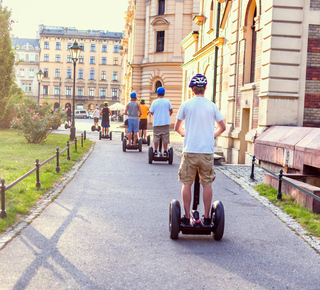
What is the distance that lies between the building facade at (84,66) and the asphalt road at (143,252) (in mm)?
94686

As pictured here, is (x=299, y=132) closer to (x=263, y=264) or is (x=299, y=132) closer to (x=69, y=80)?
(x=263, y=264)

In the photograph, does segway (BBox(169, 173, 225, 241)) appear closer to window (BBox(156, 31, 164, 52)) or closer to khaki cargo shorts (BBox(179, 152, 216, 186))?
khaki cargo shorts (BBox(179, 152, 216, 186))

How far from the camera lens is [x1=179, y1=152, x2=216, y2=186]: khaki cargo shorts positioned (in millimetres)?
5172

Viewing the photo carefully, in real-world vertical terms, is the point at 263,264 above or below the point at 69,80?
below

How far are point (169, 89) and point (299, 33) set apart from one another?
29788mm

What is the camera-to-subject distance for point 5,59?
26.7 m

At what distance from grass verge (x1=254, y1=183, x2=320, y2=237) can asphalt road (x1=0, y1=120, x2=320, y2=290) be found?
0.31m

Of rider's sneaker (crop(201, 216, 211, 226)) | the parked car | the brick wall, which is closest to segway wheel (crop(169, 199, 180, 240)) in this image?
rider's sneaker (crop(201, 216, 211, 226))

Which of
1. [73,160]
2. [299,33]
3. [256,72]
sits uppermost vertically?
[299,33]

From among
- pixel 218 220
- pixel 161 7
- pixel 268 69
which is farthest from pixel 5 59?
pixel 218 220

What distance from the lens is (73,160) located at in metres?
12.8

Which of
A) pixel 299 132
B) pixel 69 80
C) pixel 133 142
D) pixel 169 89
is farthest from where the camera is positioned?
pixel 69 80

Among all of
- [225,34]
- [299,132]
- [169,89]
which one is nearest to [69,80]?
[169,89]

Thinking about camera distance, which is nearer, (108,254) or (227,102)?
(108,254)
